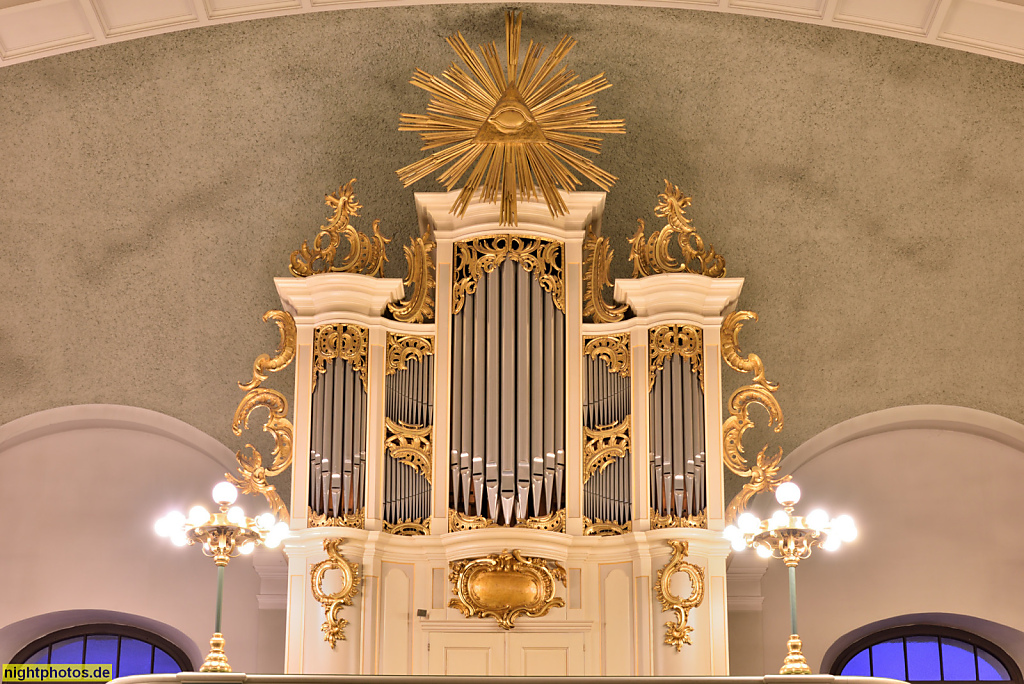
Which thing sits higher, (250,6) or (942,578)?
(250,6)

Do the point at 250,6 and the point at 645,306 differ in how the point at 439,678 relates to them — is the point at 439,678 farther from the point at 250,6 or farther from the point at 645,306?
the point at 250,6

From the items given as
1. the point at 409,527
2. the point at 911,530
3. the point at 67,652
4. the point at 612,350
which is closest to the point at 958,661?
the point at 911,530

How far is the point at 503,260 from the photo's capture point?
37.7 feet

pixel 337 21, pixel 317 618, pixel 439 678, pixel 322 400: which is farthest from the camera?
pixel 337 21

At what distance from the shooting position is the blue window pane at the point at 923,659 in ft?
41.4

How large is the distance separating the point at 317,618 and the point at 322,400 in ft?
5.66

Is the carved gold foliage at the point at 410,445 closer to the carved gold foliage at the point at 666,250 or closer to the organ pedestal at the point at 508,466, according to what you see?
the organ pedestal at the point at 508,466

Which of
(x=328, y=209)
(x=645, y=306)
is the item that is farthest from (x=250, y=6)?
(x=645, y=306)

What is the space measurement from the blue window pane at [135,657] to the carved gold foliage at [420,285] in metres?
4.00

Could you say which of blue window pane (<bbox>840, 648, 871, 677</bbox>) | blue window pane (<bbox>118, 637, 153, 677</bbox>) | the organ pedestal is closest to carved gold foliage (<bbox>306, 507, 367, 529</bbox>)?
the organ pedestal

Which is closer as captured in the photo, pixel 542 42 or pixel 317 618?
pixel 317 618

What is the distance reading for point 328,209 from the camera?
12875mm

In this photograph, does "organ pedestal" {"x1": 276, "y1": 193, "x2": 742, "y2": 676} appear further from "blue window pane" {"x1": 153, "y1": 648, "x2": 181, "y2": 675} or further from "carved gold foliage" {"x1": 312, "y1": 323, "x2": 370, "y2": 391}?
"blue window pane" {"x1": 153, "y1": 648, "x2": 181, "y2": 675}

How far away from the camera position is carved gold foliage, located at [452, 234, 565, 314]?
11.5 metres
